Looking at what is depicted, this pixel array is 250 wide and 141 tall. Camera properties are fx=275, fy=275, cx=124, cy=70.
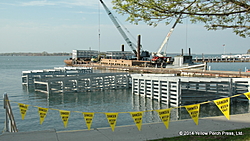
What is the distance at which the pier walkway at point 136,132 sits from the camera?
30.7 feet

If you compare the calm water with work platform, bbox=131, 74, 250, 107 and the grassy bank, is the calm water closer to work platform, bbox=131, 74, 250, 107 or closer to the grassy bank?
work platform, bbox=131, 74, 250, 107

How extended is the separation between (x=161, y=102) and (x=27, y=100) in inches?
439

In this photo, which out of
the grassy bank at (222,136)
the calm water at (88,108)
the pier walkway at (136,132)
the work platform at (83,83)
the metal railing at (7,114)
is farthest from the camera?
the work platform at (83,83)

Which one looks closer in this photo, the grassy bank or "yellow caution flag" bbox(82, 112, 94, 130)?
the grassy bank

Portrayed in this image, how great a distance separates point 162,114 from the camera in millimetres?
10031

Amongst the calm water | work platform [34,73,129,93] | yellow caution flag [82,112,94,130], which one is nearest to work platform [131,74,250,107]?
the calm water

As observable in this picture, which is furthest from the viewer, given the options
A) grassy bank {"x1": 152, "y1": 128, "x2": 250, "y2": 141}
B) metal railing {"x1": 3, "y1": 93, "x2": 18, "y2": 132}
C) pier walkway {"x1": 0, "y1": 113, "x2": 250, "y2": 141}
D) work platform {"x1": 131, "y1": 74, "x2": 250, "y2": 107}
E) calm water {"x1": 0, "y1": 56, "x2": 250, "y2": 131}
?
work platform {"x1": 131, "y1": 74, "x2": 250, "y2": 107}

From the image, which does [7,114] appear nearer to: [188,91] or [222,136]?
[222,136]

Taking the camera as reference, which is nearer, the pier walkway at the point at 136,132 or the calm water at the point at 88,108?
the pier walkway at the point at 136,132

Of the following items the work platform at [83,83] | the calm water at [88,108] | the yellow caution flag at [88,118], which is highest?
the yellow caution flag at [88,118]

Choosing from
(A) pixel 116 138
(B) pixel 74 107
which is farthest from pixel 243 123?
(B) pixel 74 107

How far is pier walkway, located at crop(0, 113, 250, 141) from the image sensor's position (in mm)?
9367

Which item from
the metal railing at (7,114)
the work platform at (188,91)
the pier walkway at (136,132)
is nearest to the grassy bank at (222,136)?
the pier walkway at (136,132)

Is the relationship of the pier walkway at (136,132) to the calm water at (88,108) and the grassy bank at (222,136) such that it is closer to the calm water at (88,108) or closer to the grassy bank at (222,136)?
the grassy bank at (222,136)
